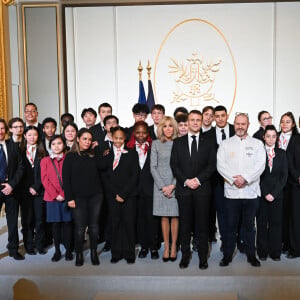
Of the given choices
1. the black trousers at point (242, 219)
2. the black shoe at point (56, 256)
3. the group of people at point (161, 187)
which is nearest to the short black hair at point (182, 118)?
the group of people at point (161, 187)

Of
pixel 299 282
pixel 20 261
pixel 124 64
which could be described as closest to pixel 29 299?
pixel 20 261

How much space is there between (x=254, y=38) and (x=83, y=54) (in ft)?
10.6

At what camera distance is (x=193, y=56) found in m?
7.92

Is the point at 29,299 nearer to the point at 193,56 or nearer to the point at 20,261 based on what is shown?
the point at 20,261

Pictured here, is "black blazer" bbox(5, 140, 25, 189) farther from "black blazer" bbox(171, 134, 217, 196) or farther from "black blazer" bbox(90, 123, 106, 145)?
"black blazer" bbox(171, 134, 217, 196)

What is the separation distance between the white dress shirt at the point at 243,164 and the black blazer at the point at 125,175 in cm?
83

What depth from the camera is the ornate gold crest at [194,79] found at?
7941 millimetres

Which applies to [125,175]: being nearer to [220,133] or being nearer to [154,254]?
[154,254]

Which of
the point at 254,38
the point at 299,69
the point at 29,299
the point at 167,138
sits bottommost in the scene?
the point at 29,299

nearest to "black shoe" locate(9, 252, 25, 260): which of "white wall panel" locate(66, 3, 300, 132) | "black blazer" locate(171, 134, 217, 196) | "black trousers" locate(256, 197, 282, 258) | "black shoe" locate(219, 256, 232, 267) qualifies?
"black blazer" locate(171, 134, 217, 196)

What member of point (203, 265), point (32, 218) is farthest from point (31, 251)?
point (203, 265)

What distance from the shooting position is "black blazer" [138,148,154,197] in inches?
163

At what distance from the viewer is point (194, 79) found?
8016 mm

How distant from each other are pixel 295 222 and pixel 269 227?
0.30 meters
